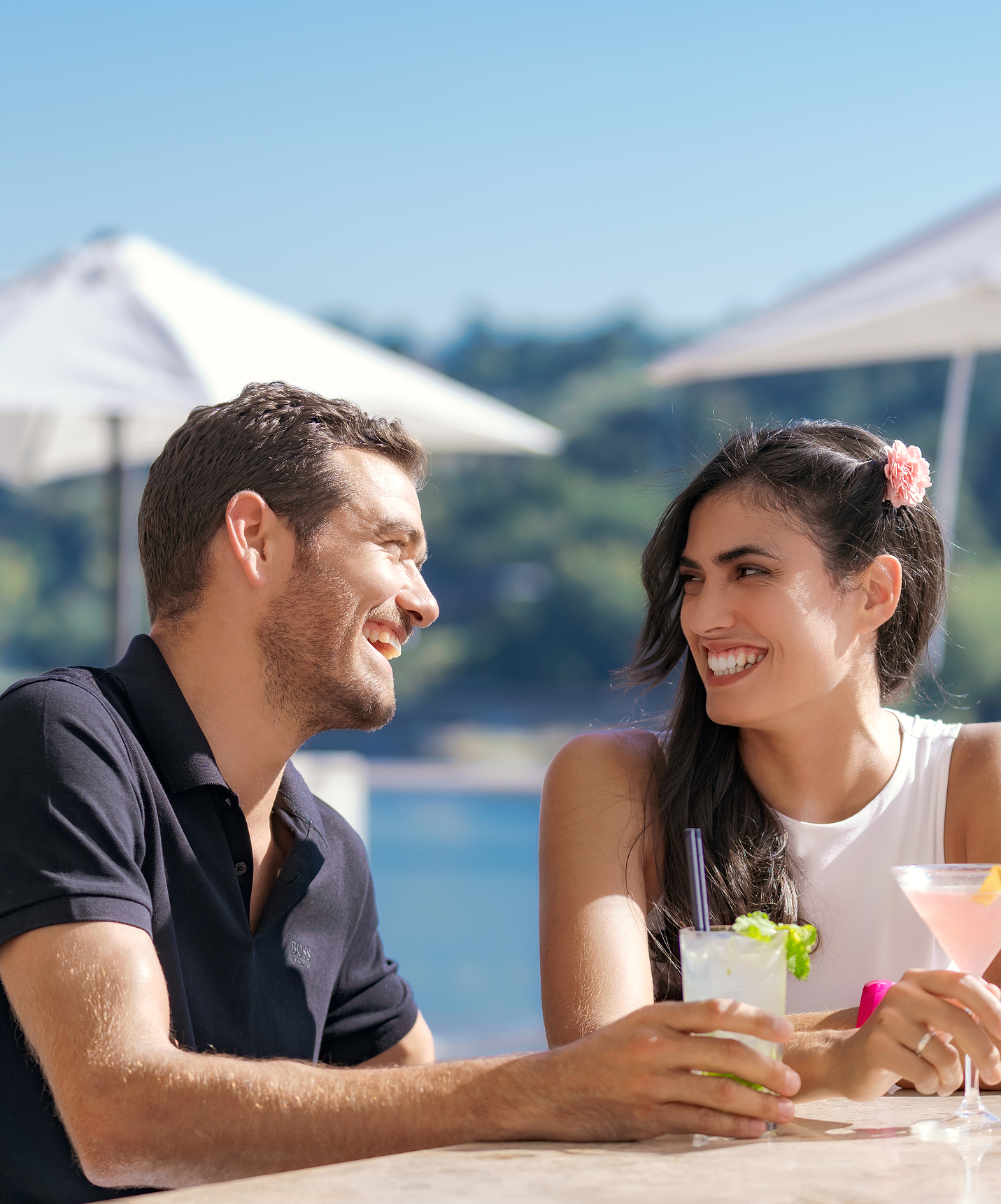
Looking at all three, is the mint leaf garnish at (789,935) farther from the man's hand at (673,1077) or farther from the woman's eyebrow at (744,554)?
the woman's eyebrow at (744,554)

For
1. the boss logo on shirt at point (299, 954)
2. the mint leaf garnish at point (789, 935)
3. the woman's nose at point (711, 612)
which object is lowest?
the boss logo on shirt at point (299, 954)

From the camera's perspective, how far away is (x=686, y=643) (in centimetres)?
227

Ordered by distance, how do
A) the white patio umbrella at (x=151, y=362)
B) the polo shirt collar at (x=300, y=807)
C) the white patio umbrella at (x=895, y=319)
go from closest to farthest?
the polo shirt collar at (x=300, y=807) < the white patio umbrella at (x=895, y=319) < the white patio umbrella at (x=151, y=362)

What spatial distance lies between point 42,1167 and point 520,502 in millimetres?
35861

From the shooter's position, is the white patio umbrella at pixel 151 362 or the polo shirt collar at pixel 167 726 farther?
the white patio umbrella at pixel 151 362

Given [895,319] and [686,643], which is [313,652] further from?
[895,319]

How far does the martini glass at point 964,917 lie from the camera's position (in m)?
1.32

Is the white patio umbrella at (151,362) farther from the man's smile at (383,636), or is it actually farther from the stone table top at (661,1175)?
the stone table top at (661,1175)

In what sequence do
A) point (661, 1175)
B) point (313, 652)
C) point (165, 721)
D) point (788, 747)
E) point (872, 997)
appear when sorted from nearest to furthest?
point (661, 1175)
point (872, 997)
point (165, 721)
point (313, 652)
point (788, 747)

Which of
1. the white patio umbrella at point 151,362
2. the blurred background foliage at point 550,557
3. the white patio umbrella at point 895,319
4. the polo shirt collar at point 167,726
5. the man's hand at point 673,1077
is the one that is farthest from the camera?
the blurred background foliage at point 550,557

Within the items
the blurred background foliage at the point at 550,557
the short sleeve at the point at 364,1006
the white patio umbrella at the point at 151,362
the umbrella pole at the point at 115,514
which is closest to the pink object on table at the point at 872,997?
the short sleeve at the point at 364,1006

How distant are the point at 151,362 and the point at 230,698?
297 centimetres

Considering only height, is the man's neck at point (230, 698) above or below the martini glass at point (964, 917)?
above

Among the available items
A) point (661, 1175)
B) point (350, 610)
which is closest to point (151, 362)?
point (350, 610)
